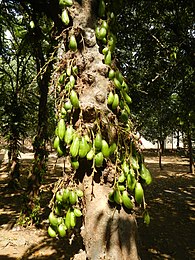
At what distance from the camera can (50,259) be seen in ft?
16.3

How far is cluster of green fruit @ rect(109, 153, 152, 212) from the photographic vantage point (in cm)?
144

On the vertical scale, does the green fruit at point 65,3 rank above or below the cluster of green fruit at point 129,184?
above

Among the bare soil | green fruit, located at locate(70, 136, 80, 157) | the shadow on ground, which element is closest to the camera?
green fruit, located at locate(70, 136, 80, 157)

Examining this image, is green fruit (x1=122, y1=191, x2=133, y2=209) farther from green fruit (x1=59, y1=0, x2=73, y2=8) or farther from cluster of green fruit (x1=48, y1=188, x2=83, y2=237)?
green fruit (x1=59, y1=0, x2=73, y2=8)

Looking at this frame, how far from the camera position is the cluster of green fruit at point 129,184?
4.71ft

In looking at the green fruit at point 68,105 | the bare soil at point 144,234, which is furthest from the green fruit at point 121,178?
the bare soil at point 144,234

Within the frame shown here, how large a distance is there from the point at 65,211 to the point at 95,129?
47 cm

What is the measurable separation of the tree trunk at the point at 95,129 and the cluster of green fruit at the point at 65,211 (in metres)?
0.05

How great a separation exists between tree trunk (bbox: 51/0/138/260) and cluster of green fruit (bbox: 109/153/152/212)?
0.05 metres

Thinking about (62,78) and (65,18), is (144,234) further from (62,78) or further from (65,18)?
(65,18)

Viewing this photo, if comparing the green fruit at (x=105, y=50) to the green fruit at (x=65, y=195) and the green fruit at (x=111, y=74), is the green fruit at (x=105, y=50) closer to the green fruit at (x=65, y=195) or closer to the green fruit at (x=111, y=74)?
the green fruit at (x=111, y=74)

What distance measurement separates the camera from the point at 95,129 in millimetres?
1507

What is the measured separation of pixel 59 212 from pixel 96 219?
0.24 metres

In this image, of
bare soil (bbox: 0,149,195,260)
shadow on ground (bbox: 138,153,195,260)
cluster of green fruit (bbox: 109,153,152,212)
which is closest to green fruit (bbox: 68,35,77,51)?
cluster of green fruit (bbox: 109,153,152,212)
